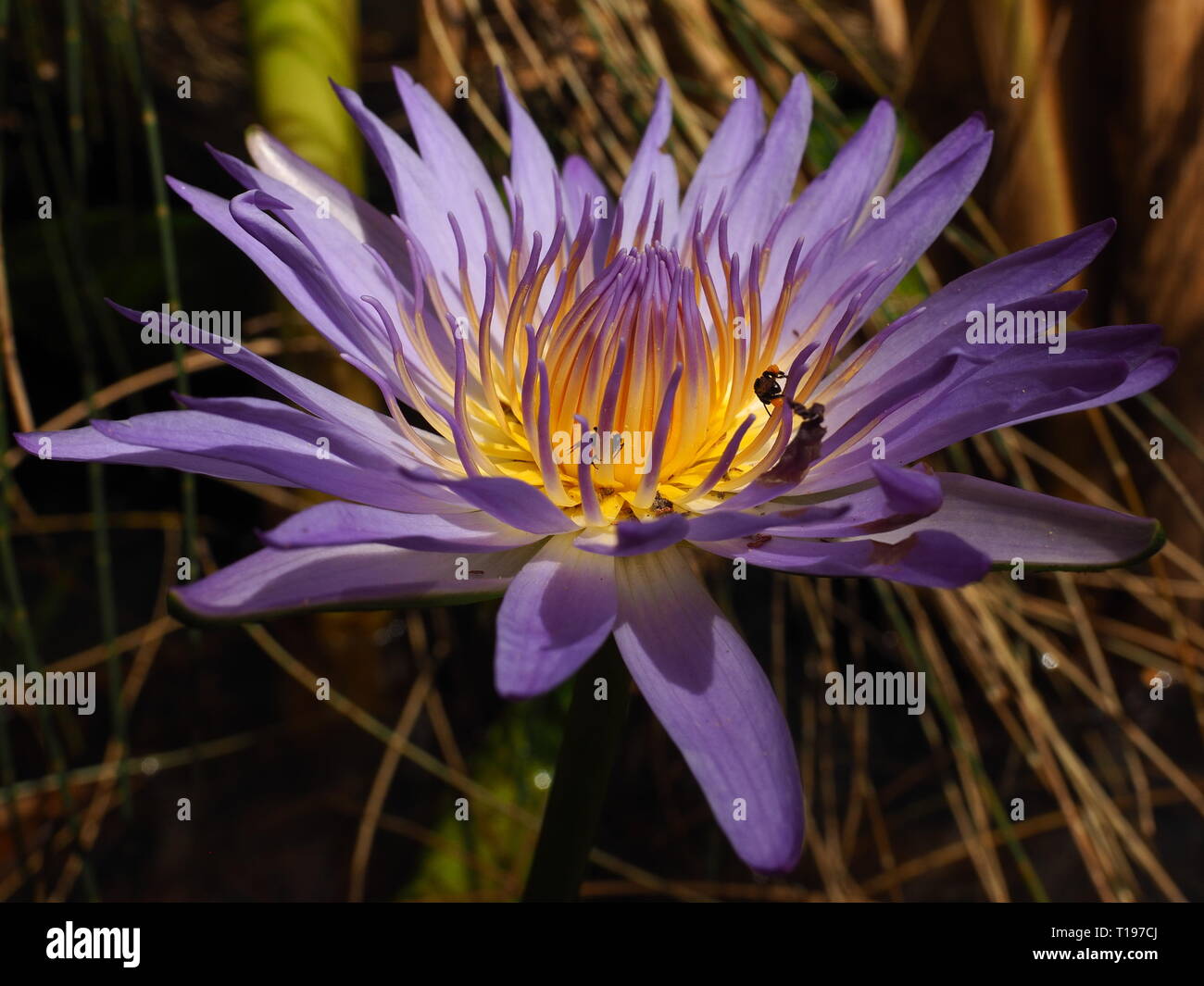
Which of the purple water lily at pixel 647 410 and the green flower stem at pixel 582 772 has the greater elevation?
the purple water lily at pixel 647 410

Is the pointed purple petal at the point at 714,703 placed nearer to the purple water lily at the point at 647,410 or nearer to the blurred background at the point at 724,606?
the purple water lily at the point at 647,410

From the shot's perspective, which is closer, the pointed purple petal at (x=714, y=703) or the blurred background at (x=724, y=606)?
the pointed purple petal at (x=714, y=703)

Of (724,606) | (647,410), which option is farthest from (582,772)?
(724,606)

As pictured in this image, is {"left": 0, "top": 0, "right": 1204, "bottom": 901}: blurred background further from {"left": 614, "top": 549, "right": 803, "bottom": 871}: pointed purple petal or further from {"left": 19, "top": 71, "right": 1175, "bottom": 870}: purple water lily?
{"left": 614, "top": 549, "right": 803, "bottom": 871}: pointed purple petal

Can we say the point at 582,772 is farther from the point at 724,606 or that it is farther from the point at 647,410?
the point at 724,606

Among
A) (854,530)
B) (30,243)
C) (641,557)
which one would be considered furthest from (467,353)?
(30,243)

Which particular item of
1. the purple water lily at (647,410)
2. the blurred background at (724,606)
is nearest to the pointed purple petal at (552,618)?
the purple water lily at (647,410)
